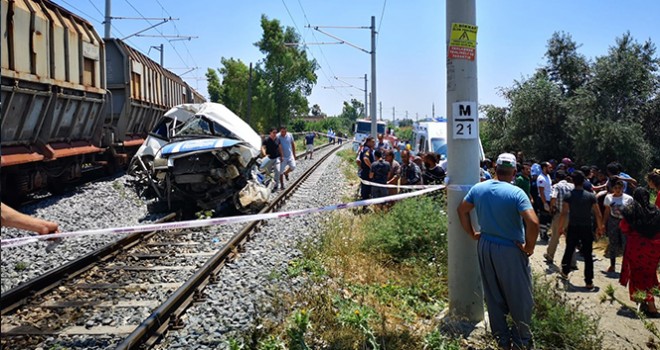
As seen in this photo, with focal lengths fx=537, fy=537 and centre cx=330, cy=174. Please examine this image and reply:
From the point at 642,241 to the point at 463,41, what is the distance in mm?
3349

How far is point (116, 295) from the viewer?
5.78 meters

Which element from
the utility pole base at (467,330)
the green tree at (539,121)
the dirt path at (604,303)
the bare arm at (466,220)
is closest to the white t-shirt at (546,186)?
the dirt path at (604,303)

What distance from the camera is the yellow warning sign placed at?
187 inches

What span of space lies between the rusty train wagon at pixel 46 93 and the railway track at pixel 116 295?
459cm

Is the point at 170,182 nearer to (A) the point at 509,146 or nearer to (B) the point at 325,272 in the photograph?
(B) the point at 325,272

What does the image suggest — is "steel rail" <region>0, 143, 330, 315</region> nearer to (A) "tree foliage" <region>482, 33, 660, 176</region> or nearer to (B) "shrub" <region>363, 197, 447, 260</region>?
(B) "shrub" <region>363, 197, 447, 260</region>

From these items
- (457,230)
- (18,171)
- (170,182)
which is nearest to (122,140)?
(18,171)

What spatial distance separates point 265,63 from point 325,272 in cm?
4767

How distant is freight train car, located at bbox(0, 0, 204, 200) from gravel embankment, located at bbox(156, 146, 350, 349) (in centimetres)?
567

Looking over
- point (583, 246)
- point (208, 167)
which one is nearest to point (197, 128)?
point (208, 167)

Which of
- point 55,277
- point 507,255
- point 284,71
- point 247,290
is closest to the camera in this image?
point 507,255

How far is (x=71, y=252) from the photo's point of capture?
7750mm

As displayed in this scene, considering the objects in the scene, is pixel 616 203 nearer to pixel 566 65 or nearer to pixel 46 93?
pixel 46 93

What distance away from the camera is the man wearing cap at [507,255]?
14.0ft
